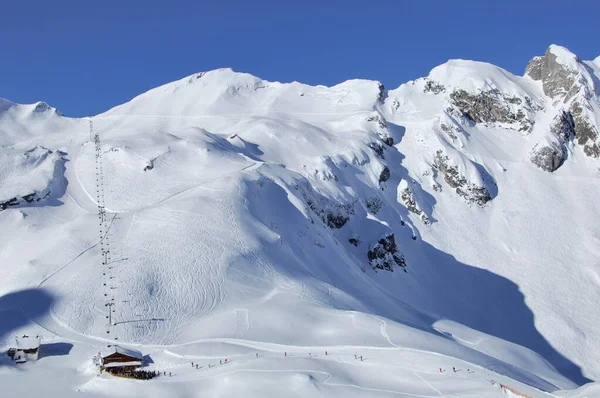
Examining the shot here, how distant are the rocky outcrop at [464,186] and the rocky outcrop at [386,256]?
26445 mm

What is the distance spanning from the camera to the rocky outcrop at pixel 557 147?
127m

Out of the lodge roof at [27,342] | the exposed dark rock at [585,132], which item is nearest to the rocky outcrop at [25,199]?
the lodge roof at [27,342]

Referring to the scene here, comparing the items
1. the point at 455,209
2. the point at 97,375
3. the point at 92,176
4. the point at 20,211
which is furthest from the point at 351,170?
the point at 97,375

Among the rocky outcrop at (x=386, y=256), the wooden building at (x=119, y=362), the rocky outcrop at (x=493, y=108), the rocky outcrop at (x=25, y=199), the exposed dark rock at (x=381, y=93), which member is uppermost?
the exposed dark rock at (x=381, y=93)

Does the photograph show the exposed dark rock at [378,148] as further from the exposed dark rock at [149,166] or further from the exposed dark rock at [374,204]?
the exposed dark rock at [149,166]

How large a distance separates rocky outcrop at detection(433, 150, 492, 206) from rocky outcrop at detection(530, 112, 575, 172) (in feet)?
54.4

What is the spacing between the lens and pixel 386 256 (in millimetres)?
96188

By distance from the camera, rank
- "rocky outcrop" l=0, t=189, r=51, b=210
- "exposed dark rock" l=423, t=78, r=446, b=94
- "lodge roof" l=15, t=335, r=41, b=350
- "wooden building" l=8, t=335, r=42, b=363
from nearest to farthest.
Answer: "wooden building" l=8, t=335, r=42, b=363 → "lodge roof" l=15, t=335, r=41, b=350 → "rocky outcrop" l=0, t=189, r=51, b=210 → "exposed dark rock" l=423, t=78, r=446, b=94

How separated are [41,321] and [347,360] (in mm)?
26133

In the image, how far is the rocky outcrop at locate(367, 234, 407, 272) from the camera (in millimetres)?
94750

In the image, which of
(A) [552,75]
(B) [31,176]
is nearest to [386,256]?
(B) [31,176]

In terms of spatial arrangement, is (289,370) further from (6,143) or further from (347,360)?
(6,143)

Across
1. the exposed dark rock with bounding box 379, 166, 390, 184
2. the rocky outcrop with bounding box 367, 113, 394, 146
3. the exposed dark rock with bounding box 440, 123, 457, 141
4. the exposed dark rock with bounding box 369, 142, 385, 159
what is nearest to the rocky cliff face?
the exposed dark rock with bounding box 440, 123, 457, 141

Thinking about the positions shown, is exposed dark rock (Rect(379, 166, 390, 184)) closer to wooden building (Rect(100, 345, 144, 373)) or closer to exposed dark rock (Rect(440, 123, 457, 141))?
exposed dark rock (Rect(440, 123, 457, 141))
